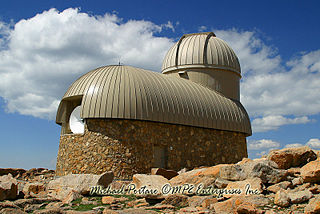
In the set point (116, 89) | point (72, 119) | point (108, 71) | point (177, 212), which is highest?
point (108, 71)

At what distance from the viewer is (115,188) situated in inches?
412

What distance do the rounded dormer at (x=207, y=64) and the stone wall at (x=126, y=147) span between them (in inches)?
194

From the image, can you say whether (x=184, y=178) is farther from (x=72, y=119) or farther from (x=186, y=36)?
(x=186, y=36)

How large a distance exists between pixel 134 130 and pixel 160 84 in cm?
316

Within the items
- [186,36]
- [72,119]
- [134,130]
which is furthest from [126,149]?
[186,36]

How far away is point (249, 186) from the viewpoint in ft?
26.3

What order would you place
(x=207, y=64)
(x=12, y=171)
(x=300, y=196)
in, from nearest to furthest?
1. (x=300, y=196)
2. (x=12, y=171)
3. (x=207, y=64)

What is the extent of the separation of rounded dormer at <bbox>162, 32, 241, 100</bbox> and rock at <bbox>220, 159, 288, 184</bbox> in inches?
465

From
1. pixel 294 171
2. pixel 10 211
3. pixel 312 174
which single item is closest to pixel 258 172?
pixel 312 174

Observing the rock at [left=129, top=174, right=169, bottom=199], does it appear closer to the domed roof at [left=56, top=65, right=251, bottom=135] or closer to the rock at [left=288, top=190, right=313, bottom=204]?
the rock at [left=288, top=190, right=313, bottom=204]

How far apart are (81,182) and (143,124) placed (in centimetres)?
558

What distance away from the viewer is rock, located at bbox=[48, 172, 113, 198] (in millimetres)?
9609

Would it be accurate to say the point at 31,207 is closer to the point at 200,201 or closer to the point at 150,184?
the point at 150,184

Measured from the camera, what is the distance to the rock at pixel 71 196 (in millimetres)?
8734
